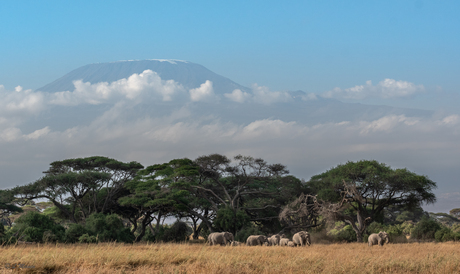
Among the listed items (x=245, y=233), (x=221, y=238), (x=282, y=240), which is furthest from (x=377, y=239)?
(x=245, y=233)

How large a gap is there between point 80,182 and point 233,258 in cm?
2985

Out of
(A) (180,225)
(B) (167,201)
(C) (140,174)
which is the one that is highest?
(C) (140,174)

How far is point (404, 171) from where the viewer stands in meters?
38.2

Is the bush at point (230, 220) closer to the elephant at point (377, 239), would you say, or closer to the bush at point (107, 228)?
the bush at point (107, 228)

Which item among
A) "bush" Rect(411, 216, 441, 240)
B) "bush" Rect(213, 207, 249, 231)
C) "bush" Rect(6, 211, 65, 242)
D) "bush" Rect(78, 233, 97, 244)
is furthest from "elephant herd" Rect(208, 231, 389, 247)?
"bush" Rect(6, 211, 65, 242)

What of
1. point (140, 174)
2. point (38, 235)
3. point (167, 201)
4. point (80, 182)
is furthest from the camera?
point (140, 174)

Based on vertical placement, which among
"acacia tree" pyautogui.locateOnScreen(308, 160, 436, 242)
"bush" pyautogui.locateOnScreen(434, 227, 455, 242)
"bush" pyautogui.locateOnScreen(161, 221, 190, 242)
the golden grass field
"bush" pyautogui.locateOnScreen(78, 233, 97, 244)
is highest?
"acacia tree" pyautogui.locateOnScreen(308, 160, 436, 242)

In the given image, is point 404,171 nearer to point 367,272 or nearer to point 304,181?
point 304,181

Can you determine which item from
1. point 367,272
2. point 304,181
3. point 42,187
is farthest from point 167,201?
point 367,272

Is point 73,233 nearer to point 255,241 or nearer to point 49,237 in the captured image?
point 49,237

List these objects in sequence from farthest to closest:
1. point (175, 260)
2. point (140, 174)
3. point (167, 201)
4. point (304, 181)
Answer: point (304, 181), point (140, 174), point (167, 201), point (175, 260)

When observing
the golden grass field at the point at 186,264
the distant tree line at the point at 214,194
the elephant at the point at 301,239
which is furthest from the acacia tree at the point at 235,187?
the golden grass field at the point at 186,264

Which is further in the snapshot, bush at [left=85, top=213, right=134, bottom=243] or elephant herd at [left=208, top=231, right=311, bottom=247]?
bush at [left=85, top=213, right=134, bottom=243]

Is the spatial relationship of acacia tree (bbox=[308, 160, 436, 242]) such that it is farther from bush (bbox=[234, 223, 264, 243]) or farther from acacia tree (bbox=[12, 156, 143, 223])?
acacia tree (bbox=[12, 156, 143, 223])
